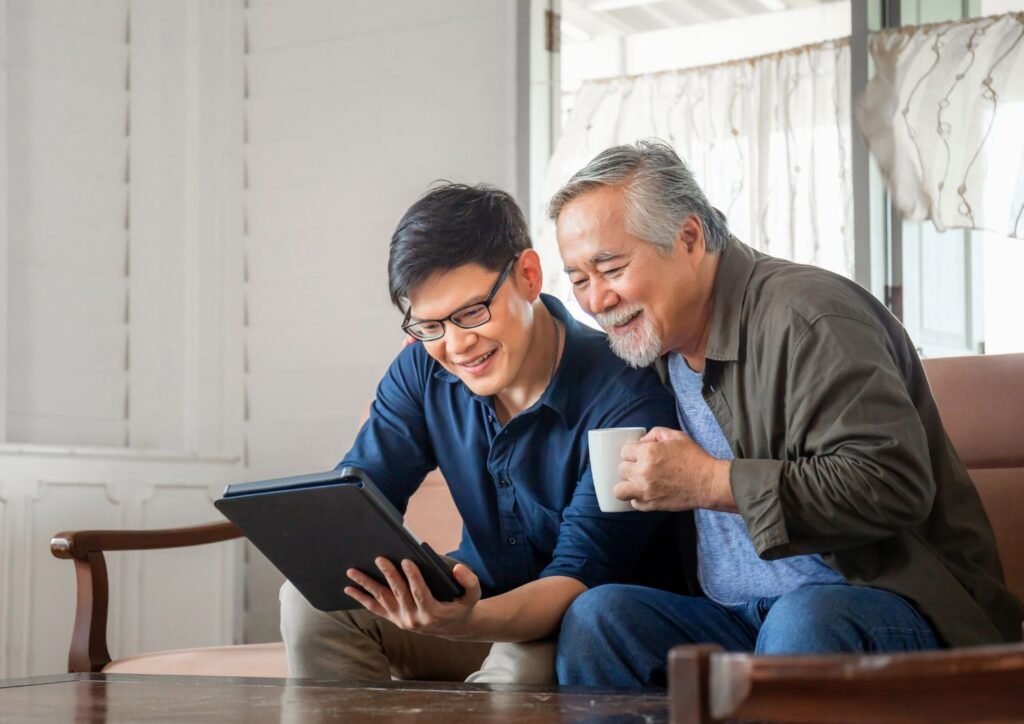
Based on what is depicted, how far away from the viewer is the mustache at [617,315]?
5.99 ft

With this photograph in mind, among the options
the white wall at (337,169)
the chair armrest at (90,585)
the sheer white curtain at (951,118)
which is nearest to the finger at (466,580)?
the chair armrest at (90,585)

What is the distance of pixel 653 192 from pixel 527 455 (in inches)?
18.3

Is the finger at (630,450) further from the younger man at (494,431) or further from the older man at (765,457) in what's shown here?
the younger man at (494,431)

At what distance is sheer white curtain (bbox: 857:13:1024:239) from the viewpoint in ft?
10.00

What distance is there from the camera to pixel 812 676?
652 mm

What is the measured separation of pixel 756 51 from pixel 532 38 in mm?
650

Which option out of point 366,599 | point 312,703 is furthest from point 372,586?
point 312,703

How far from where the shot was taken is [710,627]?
182 centimetres

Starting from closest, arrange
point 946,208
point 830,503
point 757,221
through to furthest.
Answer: point 830,503 → point 946,208 → point 757,221

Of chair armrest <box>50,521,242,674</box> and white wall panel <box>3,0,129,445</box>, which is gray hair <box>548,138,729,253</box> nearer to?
Answer: chair armrest <box>50,521,242,674</box>

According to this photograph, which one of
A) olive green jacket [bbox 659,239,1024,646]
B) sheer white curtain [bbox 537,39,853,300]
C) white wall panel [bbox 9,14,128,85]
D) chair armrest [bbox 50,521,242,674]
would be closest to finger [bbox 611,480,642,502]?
olive green jacket [bbox 659,239,1024,646]

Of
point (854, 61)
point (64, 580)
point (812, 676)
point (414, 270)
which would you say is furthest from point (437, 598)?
point (854, 61)

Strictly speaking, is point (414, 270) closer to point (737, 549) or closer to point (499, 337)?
point (499, 337)

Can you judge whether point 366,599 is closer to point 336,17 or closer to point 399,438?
point 399,438
